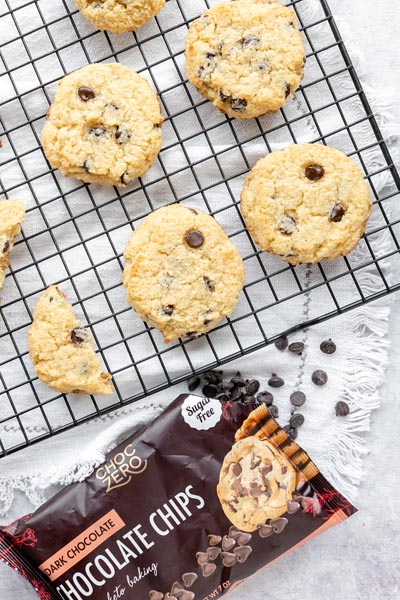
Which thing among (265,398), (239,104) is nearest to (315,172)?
(239,104)

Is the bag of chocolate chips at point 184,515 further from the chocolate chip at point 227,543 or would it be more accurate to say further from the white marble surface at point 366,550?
the white marble surface at point 366,550

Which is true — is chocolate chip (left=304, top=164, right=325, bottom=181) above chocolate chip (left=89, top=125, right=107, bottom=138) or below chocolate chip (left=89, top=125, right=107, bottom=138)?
below

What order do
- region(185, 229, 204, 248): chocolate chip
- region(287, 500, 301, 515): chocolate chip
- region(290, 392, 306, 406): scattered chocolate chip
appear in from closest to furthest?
region(185, 229, 204, 248): chocolate chip, region(287, 500, 301, 515): chocolate chip, region(290, 392, 306, 406): scattered chocolate chip

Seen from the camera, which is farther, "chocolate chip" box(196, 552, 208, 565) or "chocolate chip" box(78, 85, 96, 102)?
"chocolate chip" box(196, 552, 208, 565)

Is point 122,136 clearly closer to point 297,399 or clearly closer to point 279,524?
point 297,399

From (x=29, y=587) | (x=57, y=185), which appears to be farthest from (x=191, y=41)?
(x=29, y=587)

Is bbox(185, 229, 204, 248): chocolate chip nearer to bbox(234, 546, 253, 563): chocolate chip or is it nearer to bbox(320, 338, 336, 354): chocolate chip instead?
bbox(320, 338, 336, 354): chocolate chip

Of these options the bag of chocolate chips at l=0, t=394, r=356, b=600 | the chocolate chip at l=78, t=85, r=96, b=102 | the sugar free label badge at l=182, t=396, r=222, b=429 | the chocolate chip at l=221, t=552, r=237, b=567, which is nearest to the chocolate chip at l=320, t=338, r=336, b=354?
the bag of chocolate chips at l=0, t=394, r=356, b=600
